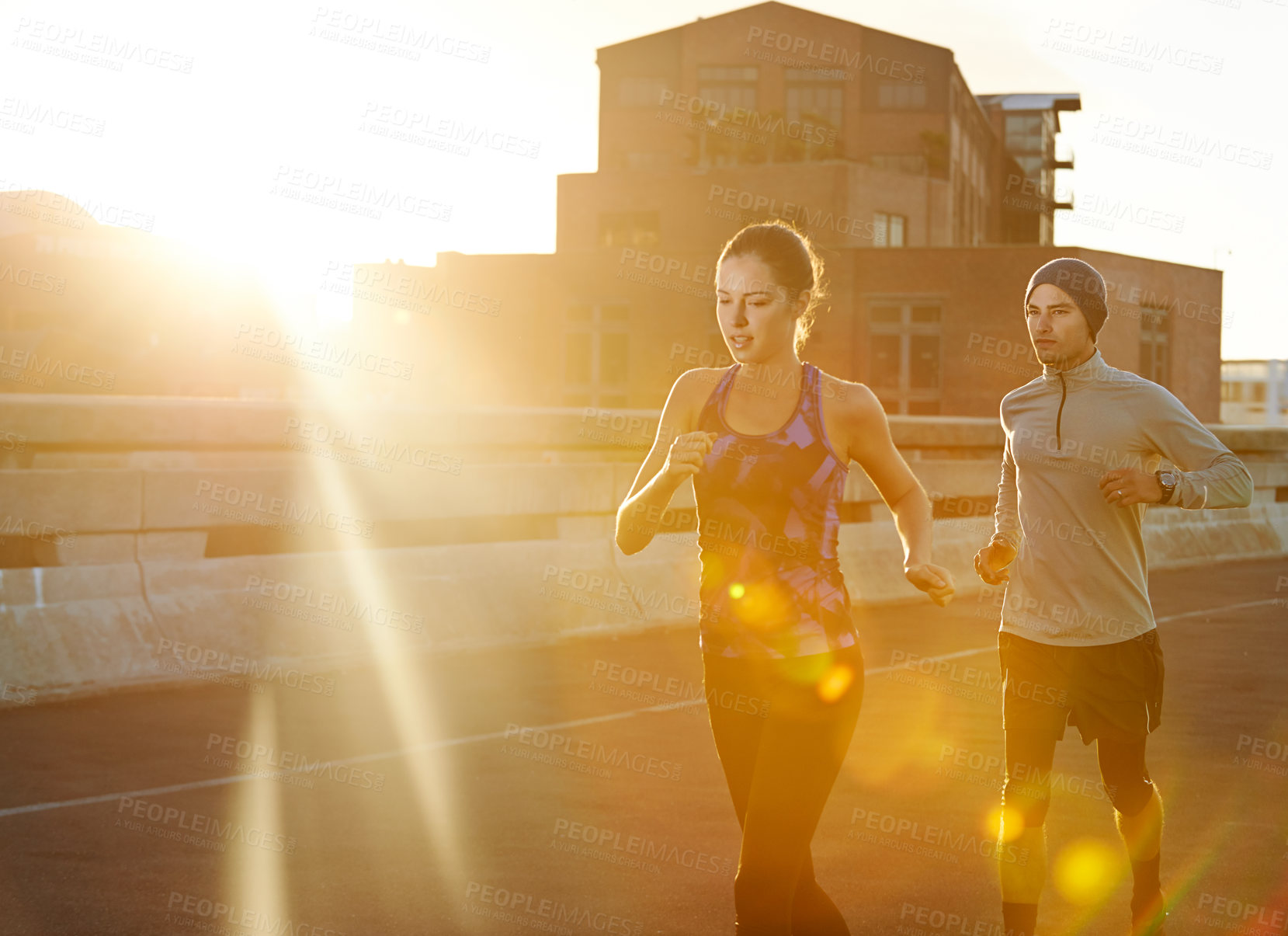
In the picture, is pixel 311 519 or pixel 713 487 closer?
pixel 713 487

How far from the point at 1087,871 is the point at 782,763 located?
2.87 metres

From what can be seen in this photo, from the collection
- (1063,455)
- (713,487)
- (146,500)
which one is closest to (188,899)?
(713,487)

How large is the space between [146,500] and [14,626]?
1184mm

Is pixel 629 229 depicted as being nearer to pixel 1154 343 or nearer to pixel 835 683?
pixel 1154 343

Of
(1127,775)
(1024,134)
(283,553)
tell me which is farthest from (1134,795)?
(1024,134)

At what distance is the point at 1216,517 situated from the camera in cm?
1998

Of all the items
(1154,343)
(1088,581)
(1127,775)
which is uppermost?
(1154,343)

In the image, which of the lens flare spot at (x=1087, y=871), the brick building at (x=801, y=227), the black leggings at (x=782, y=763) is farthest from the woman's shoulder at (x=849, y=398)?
the brick building at (x=801, y=227)

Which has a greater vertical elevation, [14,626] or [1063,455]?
[1063,455]

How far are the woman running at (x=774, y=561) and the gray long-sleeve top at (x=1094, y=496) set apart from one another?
2.96 ft

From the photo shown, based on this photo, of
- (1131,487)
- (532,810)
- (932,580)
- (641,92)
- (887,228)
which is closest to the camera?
(932,580)

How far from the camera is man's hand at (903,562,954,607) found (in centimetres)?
395

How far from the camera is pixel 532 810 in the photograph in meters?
6.81

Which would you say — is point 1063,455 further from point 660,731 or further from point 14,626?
point 14,626
